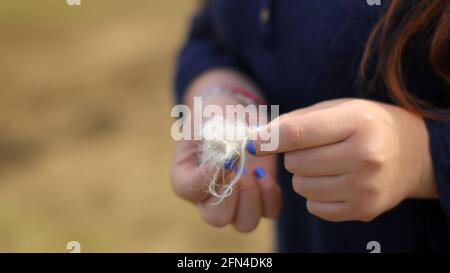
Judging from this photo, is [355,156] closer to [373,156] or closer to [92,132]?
[373,156]

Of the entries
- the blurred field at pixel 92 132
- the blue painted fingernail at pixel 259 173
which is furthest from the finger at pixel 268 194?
the blurred field at pixel 92 132

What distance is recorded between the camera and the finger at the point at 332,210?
0.50 m

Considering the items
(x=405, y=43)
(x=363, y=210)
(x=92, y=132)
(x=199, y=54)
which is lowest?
(x=363, y=210)

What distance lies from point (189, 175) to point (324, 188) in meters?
0.15

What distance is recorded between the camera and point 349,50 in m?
0.57

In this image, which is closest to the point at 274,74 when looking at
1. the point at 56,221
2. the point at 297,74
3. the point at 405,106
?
the point at 297,74

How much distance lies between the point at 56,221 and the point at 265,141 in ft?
3.96

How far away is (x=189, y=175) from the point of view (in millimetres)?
562

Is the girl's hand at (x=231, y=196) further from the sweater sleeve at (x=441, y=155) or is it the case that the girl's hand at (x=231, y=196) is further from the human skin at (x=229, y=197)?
the sweater sleeve at (x=441, y=155)

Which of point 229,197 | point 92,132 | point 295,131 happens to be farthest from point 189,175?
point 92,132

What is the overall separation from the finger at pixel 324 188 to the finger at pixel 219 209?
9cm

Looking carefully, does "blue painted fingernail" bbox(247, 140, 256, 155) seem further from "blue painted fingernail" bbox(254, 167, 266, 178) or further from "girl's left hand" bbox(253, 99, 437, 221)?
"blue painted fingernail" bbox(254, 167, 266, 178)

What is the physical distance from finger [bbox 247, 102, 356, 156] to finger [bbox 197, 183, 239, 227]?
115mm
